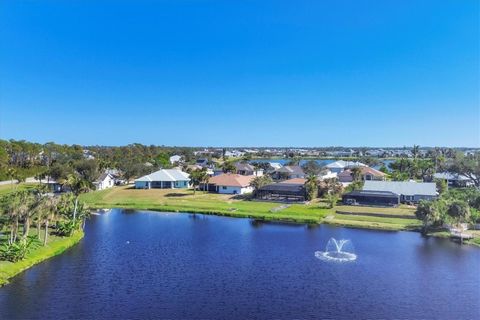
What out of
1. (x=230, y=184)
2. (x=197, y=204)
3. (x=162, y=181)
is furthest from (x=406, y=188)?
(x=162, y=181)

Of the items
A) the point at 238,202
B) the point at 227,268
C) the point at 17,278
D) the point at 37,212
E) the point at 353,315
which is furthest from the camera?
the point at 238,202

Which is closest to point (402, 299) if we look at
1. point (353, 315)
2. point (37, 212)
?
point (353, 315)

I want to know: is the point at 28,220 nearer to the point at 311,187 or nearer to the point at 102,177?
the point at 311,187

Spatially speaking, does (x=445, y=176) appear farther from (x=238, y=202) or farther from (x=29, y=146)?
(x=29, y=146)

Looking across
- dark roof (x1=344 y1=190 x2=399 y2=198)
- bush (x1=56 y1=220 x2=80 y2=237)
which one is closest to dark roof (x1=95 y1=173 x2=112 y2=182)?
bush (x1=56 y1=220 x2=80 y2=237)

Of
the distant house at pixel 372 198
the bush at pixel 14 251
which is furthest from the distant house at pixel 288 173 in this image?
the bush at pixel 14 251
